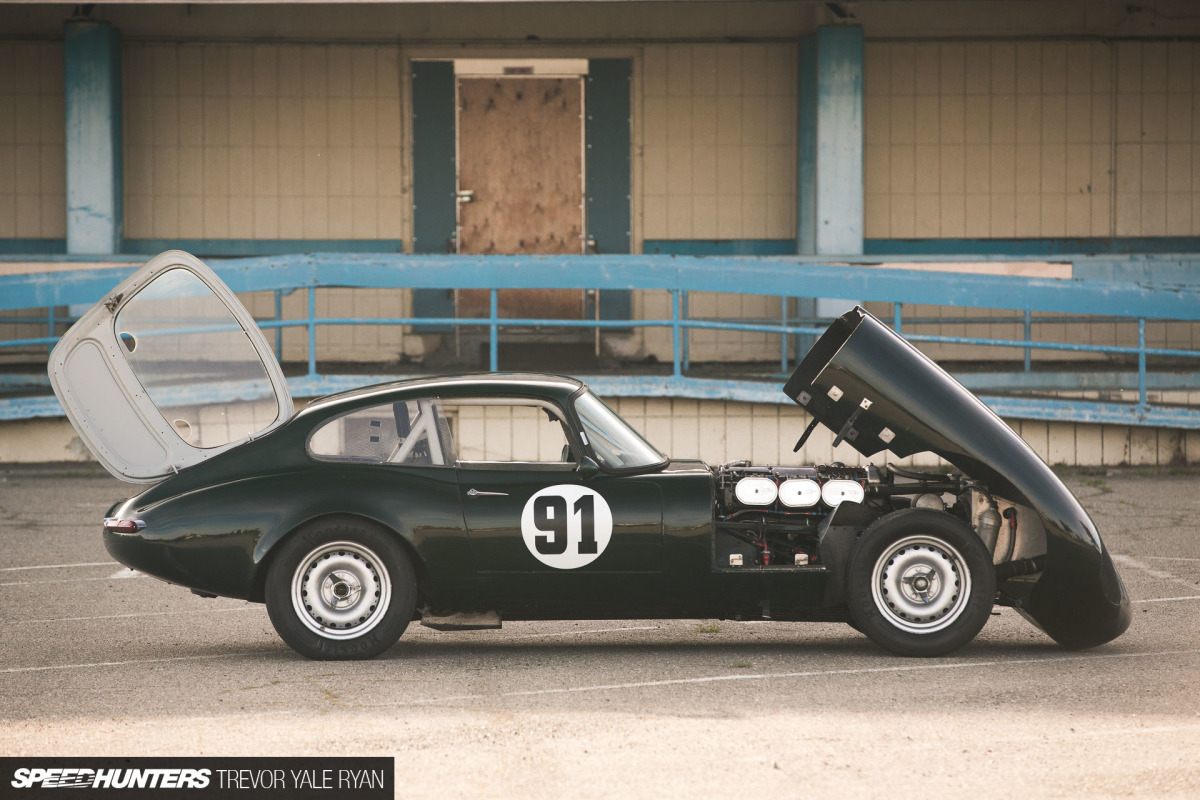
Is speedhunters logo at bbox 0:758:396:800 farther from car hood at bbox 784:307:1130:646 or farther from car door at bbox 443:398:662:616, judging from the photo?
car hood at bbox 784:307:1130:646

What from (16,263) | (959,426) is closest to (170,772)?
(959,426)

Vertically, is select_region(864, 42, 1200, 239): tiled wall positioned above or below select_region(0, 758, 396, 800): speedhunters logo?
above

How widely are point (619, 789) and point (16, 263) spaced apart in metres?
12.7

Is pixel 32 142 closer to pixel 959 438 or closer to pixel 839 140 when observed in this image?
pixel 839 140

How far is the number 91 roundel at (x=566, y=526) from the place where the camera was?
6.30 meters

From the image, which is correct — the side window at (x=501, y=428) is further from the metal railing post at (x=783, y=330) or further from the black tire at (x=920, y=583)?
the black tire at (x=920, y=583)

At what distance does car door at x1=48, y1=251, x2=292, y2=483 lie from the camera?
668 cm

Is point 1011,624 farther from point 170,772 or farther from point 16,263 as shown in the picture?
point 16,263

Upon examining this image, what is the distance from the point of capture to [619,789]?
4473 millimetres

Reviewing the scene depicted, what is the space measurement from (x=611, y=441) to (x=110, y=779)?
2.75m

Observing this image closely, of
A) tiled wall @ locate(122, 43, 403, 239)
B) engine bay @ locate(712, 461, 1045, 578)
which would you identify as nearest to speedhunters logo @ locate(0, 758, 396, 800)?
engine bay @ locate(712, 461, 1045, 578)

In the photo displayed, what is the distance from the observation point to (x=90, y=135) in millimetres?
15688

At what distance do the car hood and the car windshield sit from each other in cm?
72

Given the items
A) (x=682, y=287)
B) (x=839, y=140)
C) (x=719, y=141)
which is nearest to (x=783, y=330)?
(x=682, y=287)
